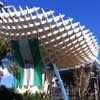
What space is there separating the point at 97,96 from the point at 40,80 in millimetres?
6054

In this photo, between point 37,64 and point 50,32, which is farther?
point 37,64

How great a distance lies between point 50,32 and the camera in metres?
22.1

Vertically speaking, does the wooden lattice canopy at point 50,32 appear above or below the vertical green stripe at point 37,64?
above

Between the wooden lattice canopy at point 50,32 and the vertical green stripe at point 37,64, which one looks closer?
the wooden lattice canopy at point 50,32

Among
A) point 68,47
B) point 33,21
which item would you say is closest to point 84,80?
point 68,47

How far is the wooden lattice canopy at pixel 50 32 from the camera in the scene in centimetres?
2040

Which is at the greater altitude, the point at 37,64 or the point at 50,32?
the point at 50,32

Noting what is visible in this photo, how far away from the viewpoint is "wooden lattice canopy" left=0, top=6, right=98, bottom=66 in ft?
66.9

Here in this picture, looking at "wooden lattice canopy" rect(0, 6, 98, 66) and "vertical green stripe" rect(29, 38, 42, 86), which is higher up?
"wooden lattice canopy" rect(0, 6, 98, 66)

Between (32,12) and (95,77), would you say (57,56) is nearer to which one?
(95,77)

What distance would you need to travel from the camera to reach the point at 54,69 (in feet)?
87.3

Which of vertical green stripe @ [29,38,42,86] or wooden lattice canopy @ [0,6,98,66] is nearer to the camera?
wooden lattice canopy @ [0,6,98,66]

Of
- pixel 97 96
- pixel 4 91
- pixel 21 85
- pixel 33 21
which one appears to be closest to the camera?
pixel 4 91

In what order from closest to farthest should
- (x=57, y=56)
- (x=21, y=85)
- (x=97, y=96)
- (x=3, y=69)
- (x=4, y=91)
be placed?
(x=4, y=91), (x=3, y=69), (x=97, y=96), (x=21, y=85), (x=57, y=56)
